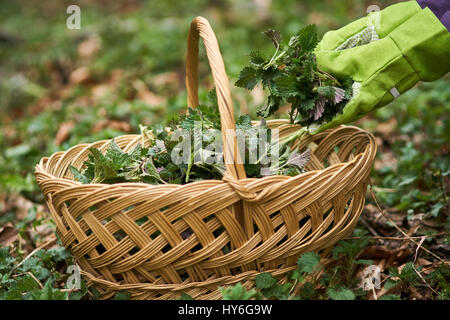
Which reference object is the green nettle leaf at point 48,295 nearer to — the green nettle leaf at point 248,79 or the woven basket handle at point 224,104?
the woven basket handle at point 224,104

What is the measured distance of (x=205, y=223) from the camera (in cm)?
108

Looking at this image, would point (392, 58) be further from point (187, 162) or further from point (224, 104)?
point (187, 162)

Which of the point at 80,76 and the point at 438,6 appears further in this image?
the point at 80,76

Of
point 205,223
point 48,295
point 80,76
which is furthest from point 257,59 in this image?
point 80,76

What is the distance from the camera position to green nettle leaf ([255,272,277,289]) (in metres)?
1.11

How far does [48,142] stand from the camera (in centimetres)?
255

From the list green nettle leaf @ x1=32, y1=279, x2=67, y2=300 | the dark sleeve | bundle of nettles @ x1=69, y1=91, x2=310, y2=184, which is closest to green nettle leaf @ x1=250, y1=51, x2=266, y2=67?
bundle of nettles @ x1=69, y1=91, x2=310, y2=184

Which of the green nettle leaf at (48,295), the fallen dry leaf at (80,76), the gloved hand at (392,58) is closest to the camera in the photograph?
the green nettle leaf at (48,295)

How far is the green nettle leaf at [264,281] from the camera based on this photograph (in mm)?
1105

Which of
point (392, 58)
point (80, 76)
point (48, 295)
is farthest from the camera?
point (80, 76)

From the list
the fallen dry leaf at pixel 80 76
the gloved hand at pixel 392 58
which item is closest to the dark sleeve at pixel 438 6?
the gloved hand at pixel 392 58

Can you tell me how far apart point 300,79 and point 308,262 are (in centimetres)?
56

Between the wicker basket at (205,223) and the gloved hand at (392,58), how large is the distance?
18 centimetres
